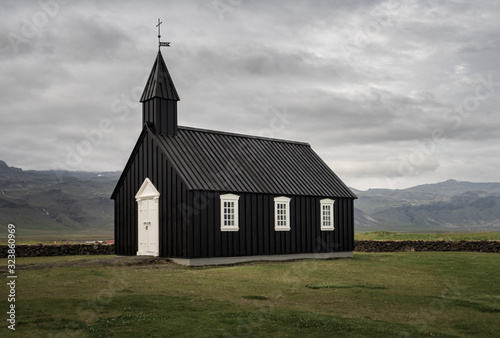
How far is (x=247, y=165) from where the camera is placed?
33250 millimetres

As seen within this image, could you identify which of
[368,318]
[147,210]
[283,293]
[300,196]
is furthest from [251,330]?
[300,196]

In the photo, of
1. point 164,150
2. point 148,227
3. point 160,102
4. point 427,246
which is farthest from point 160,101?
point 427,246

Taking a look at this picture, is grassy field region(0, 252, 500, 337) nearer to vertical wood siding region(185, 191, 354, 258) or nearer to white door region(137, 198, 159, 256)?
vertical wood siding region(185, 191, 354, 258)

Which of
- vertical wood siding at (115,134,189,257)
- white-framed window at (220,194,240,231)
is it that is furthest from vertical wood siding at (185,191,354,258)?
vertical wood siding at (115,134,189,257)

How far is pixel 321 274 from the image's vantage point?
25.1 metres

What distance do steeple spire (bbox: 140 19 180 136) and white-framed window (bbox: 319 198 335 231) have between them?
10.8 m

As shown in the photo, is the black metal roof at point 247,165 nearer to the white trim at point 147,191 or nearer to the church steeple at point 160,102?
the church steeple at point 160,102

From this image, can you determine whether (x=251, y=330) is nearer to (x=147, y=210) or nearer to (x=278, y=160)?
(x=147, y=210)

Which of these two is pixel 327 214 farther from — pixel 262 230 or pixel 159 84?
pixel 159 84

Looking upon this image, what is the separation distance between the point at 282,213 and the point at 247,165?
361 cm

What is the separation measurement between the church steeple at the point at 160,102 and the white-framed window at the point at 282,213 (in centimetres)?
734

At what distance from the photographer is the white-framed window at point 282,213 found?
32281mm

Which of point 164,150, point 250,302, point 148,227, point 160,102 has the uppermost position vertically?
point 160,102

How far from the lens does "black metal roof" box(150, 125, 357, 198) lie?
97.5 ft
